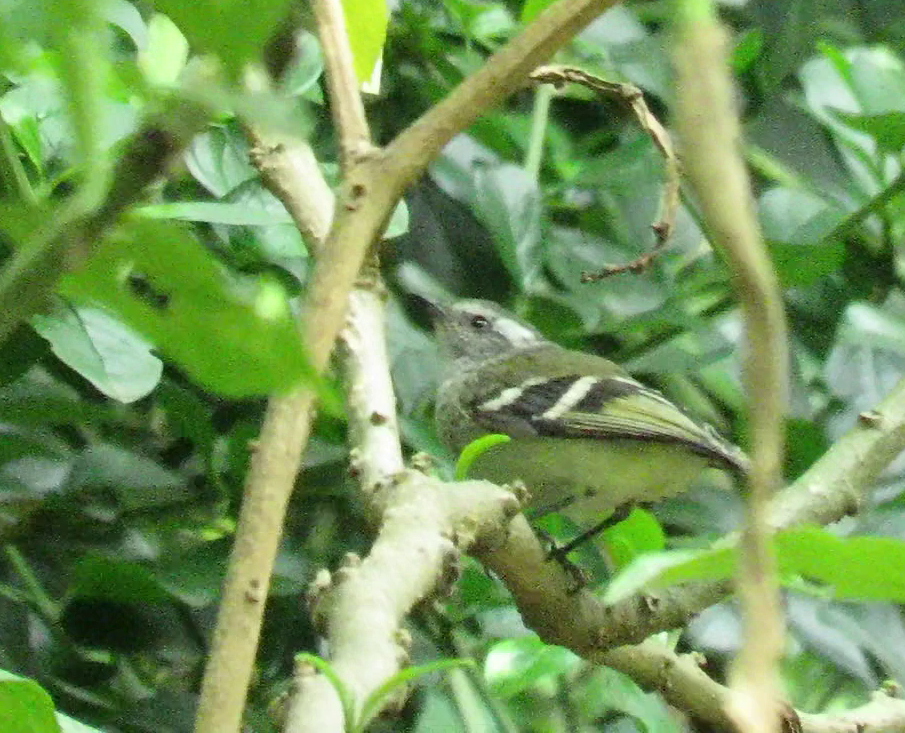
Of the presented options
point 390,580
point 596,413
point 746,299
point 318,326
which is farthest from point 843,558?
point 596,413

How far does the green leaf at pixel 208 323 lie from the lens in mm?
164

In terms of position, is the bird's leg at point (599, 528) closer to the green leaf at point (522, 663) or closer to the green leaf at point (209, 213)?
the green leaf at point (522, 663)

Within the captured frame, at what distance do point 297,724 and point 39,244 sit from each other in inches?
14.6

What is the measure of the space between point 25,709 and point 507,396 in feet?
3.95

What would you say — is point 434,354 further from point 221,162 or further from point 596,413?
point 221,162

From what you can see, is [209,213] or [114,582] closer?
[209,213]

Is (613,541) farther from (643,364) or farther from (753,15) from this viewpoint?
(753,15)

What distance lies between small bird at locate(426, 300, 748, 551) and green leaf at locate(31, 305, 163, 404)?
20.9 inches

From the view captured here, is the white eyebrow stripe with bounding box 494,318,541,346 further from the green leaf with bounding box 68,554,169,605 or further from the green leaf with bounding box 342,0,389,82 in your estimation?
the green leaf with bounding box 342,0,389,82

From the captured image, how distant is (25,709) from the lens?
1.13 ft

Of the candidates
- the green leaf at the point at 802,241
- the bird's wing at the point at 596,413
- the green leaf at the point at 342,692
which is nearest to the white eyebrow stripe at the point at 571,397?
the bird's wing at the point at 596,413

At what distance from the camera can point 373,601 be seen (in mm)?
619

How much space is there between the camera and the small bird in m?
1.39

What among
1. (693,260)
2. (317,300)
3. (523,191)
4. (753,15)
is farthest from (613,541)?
(753,15)
